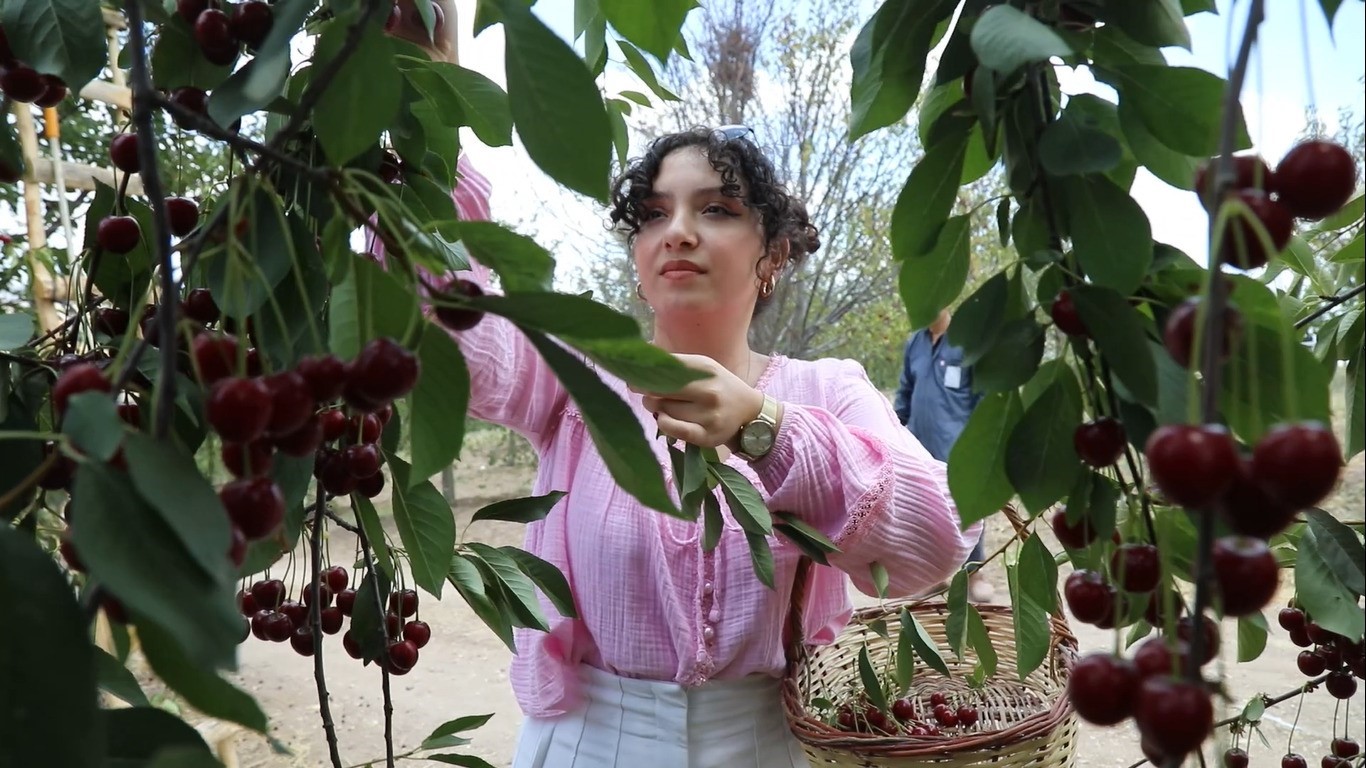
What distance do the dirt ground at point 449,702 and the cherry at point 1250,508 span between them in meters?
2.65

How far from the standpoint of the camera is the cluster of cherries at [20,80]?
1.61 feet

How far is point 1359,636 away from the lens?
1.31ft

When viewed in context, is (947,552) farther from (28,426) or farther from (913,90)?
(28,426)

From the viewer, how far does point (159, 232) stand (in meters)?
0.28

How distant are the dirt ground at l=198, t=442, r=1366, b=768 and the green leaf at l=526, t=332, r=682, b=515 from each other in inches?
98.4

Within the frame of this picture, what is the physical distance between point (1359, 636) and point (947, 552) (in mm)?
756

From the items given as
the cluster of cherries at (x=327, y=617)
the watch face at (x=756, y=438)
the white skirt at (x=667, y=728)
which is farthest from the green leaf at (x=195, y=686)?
the white skirt at (x=667, y=728)

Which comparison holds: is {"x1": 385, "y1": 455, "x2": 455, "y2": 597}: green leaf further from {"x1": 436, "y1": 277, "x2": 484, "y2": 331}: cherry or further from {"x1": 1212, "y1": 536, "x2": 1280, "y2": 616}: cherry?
{"x1": 1212, "y1": 536, "x2": 1280, "y2": 616}: cherry

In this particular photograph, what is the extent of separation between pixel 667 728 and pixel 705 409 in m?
0.51

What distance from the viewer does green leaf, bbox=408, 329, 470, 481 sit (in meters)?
0.37

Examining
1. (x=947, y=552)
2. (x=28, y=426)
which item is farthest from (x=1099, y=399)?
(x=947, y=552)

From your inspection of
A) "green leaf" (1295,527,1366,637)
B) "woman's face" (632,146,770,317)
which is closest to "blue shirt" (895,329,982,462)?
"woman's face" (632,146,770,317)

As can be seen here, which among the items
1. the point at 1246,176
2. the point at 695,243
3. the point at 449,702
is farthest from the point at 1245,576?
the point at 449,702

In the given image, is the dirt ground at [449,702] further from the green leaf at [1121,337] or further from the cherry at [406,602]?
the green leaf at [1121,337]
